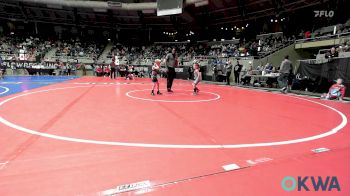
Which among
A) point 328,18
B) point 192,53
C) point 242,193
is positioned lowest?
point 242,193

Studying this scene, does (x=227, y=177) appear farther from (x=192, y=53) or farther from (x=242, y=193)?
(x=192, y=53)

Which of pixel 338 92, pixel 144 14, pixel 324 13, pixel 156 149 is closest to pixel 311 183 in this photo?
pixel 156 149

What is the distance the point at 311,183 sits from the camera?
94.8 inches

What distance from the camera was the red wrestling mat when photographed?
7.73 feet

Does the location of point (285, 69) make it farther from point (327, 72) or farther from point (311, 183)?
point (311, 183)

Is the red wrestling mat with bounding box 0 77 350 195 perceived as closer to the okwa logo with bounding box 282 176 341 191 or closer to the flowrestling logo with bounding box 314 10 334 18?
the okwa logo with bounding box 282 176 341 191

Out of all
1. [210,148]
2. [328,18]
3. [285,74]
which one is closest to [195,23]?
[328,18]

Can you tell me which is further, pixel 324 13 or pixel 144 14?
pixel 144 14

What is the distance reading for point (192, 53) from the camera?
114 feet

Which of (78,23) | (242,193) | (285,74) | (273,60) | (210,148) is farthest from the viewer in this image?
(78,23)

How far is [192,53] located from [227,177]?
33181mm

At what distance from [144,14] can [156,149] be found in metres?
35.7

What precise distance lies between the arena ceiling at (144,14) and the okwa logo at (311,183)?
27.4 m

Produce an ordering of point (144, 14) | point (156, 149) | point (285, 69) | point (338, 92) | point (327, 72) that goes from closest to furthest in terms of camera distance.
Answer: point (156, 149), point (338, 92), point (327, 72), point (285, 69), point (144, 14)
